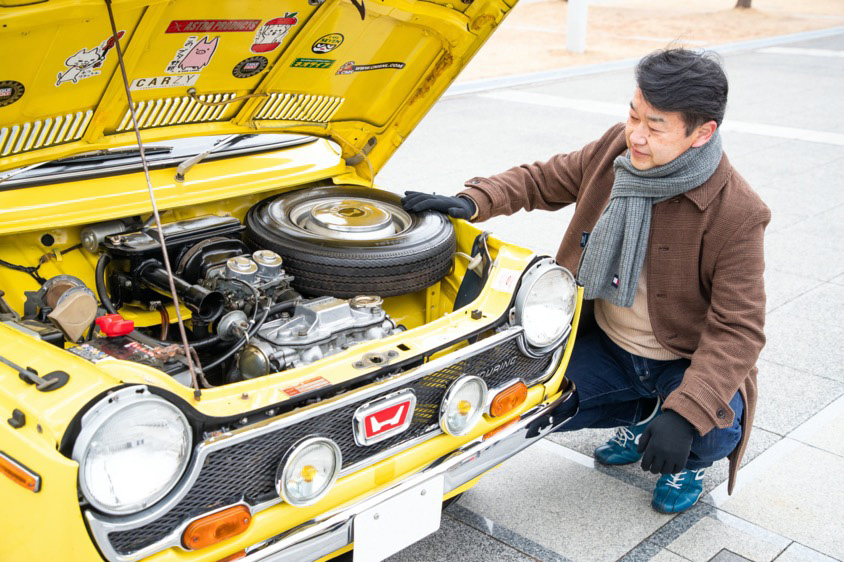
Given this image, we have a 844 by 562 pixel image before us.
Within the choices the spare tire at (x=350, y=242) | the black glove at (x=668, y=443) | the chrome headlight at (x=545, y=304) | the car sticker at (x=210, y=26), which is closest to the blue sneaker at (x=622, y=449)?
the black glove at (x=668, y=443)

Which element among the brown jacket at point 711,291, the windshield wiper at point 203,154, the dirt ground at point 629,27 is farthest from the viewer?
the dirt ground at point 629,27

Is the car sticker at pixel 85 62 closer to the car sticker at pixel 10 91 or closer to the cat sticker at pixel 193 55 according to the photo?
the car sticker at pixel 10 91

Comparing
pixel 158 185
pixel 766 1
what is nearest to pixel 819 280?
pixel 158 185

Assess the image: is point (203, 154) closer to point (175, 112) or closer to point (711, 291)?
point (175, 112)

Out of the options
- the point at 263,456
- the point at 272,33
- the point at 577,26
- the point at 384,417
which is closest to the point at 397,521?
the point at 384,417

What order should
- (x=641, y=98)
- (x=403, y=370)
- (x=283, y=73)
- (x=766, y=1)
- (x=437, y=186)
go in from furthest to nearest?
1. (x=766, y=1)
2. (x=437, y=186)
3. (x=283, y=73)
4. (x=641, y=98)
5. (x=403, y=370)

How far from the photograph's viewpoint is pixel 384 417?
2184 mm

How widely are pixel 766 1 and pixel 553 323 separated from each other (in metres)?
25.9

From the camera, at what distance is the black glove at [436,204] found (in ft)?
9.97

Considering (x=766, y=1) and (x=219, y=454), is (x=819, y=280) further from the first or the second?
(x=766, y=1)

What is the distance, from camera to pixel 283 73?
300 centimetres

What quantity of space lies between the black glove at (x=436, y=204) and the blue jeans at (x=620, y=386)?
2.30 ft

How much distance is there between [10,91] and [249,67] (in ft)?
2.58

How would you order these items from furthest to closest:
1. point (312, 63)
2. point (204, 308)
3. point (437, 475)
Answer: point (312, 63)
point (204, 308)
point (437, 475)
